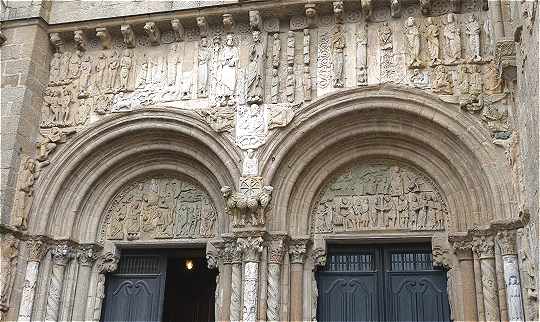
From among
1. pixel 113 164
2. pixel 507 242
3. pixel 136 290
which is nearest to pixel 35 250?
pixel 136 290

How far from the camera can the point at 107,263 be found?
359 inches

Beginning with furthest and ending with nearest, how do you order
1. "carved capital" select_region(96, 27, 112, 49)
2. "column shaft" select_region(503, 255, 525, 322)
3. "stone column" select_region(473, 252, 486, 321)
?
"carved capital" select_region(96, 27, 112, 49) → "stone column" select_region(473, 252, 486, 321) → "column shaft" select_region(503, 255, 525, 322)

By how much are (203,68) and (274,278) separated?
138 inches

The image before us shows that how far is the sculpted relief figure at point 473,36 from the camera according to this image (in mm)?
8266

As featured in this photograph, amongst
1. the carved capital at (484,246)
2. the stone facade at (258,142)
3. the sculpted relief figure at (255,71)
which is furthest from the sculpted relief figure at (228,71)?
the carved capital at (484,246)

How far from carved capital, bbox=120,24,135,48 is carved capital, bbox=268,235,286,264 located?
4.09 meters

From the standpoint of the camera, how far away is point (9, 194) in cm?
886

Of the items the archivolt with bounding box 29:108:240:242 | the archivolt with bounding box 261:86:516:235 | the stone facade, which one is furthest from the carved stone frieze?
the archivolt with bounding box 29:108:240:242

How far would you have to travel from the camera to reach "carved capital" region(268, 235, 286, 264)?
8.16 m

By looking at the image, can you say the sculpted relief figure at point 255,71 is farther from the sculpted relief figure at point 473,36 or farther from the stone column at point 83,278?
the stone column at point 83,278

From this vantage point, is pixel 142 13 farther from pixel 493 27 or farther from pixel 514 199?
pixel 514 199

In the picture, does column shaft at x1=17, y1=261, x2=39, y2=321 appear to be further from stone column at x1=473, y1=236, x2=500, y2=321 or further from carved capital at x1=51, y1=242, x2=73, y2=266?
stone column at x1=473, y1=236, x2=500, y2=321

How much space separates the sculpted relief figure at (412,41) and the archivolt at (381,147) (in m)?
0.50

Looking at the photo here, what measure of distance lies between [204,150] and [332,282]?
9.12ft
